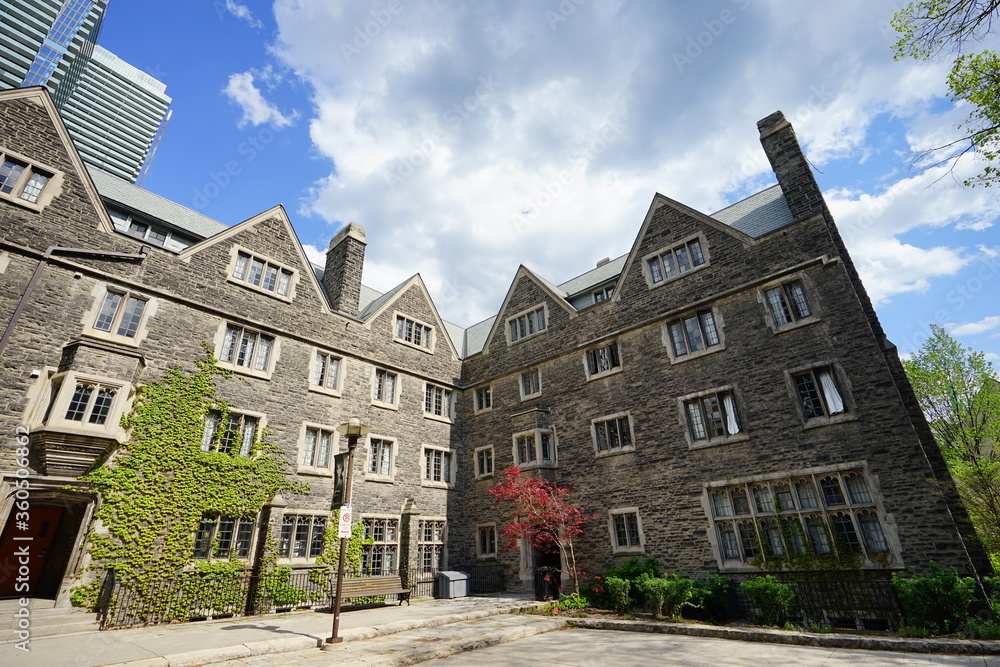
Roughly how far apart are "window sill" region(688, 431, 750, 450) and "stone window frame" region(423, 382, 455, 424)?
12.2m

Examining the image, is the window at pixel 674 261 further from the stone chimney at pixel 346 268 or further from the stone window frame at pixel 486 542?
the stone chimney at pixel 346 268

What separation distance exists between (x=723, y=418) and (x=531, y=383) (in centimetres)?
904

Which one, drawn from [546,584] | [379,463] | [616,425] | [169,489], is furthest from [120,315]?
[616,425]

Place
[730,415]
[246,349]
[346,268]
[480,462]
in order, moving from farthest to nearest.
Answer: [480,462]
[346,268]
[246,349]
[730,415]

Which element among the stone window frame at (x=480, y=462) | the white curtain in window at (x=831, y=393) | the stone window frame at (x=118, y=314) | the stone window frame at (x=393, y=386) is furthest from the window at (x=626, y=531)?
the stone window frame at (x=118, y=314)

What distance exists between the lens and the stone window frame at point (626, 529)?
16.3 meters

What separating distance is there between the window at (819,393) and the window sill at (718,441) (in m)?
1.85

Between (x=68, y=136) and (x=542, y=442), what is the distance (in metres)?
20.3

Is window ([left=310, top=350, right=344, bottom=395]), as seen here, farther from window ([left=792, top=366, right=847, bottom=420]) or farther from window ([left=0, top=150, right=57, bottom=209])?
window ([left=792, top=366, right=847, bottom=420])

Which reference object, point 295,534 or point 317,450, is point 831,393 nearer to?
point 317,450

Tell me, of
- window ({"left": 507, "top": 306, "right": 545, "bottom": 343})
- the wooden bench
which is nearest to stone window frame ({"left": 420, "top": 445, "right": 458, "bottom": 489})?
the wooden bench

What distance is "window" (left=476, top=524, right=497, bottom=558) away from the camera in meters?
20.8

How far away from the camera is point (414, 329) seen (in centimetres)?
2388

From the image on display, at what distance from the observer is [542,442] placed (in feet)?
66.3
